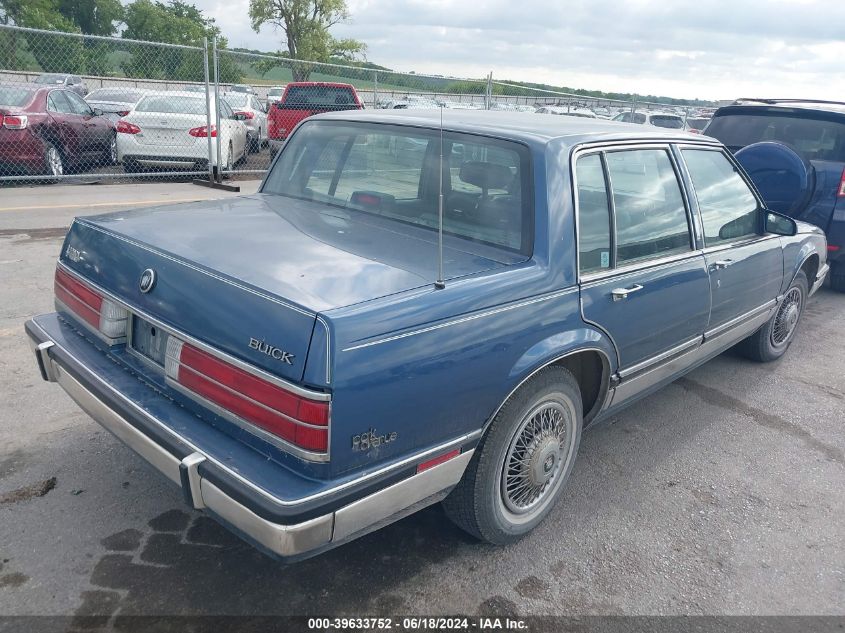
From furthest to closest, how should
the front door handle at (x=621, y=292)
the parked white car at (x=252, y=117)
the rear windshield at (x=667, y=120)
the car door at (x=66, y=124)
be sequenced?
1. the rear windshield at (x=667, y=120)
2. the parked white car at (x=252, y=117)
3. the car door at (x=66, y=124)
4. the front door handle at (x=621, y=292)

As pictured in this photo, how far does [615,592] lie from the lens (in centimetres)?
269

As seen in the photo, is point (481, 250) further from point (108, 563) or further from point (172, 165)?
point (172, 165)

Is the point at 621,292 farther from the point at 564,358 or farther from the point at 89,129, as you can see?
the point at 89,129

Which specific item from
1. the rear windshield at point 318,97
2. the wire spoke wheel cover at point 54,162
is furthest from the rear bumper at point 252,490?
the rear windshield at point 318,97

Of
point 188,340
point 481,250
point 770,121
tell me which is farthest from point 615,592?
point 770,121

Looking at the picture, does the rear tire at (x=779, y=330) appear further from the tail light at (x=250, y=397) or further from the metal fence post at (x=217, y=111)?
the metal fence post at (x=217, y=111)

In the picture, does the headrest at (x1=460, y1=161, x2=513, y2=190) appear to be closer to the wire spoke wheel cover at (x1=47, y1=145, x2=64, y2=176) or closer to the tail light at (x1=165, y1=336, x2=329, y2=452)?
the tail light at (x1=165, y1=336, x2=329, y2=452)

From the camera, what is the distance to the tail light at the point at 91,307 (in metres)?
2.77

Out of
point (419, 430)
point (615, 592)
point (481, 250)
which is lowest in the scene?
point (615, 592)

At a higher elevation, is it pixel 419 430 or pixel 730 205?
pixel 730 205

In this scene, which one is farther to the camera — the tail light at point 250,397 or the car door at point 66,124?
the car door at point 66,124

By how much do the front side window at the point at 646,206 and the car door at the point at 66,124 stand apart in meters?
10.2

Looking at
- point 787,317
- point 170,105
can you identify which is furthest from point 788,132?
point 170,105

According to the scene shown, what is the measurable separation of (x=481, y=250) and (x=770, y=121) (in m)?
5.87
